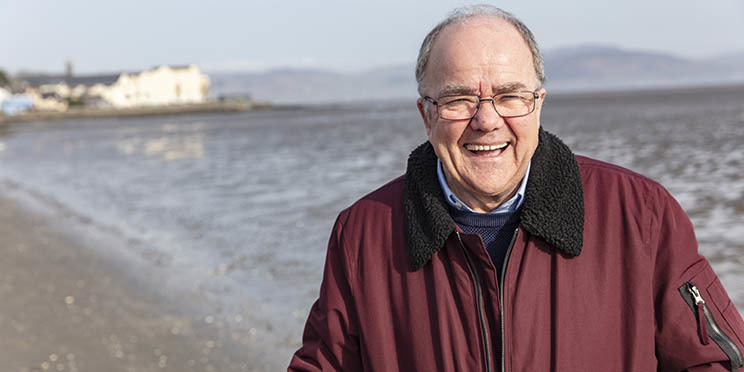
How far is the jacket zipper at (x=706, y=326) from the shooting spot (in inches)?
74.7

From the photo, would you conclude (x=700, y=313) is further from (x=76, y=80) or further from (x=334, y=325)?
(x=76, y=80)

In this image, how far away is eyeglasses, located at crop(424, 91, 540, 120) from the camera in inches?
80.0

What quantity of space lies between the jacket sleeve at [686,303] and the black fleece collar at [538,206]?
218 millimetres

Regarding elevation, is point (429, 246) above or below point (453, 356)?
above

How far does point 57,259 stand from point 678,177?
1066cm

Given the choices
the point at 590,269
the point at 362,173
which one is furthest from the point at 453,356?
the point at 362,173

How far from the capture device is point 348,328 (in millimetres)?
2176

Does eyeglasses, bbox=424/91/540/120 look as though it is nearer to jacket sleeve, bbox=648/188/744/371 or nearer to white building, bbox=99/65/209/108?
jacket sleeve, bbox=648/188/744/371

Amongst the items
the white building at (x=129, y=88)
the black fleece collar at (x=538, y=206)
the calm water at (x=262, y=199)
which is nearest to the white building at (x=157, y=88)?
the white building at (x=129, y=88)

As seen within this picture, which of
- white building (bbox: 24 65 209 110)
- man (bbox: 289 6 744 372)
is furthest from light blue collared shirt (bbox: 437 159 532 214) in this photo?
white building (bbox: 24 65 209 110)

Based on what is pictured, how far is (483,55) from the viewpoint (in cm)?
197

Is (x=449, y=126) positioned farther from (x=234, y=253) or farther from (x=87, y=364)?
(x=234, y=253)

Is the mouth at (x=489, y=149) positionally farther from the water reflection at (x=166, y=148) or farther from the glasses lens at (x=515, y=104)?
the water reflection at (x=166, y=148)

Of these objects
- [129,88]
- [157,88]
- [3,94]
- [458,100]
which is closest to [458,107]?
[458,100]
